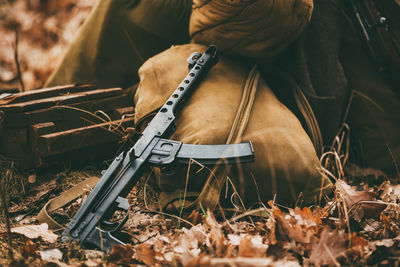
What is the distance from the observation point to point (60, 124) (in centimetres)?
167

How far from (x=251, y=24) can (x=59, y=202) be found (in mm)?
1043

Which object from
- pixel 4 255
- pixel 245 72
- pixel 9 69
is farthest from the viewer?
pixel 9 69

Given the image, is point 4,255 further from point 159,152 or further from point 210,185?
point 210,185

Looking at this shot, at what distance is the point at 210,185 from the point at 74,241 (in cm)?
50

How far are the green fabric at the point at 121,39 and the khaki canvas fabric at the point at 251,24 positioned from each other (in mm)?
283

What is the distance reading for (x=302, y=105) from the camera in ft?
5.42

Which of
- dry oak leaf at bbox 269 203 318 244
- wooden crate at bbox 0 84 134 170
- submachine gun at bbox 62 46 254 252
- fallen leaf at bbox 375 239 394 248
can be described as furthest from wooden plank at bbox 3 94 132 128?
fallen leaf at bbox 375 239 394 248

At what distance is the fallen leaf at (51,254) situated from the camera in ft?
3.38

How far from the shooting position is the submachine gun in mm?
1134

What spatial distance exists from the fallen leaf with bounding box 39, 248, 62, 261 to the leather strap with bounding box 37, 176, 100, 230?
0.18 meters

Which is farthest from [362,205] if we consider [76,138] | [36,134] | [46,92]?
[46,92]

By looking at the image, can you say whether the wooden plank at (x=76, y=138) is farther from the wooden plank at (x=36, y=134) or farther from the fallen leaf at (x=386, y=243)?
the fallen leaf at (x=386, y=243)

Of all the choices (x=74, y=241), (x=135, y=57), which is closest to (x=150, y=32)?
(x=135, y=57)

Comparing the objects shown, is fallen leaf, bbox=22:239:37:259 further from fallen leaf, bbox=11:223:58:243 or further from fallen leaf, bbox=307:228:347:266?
fallen leaf, bbox=307:228:347:266
